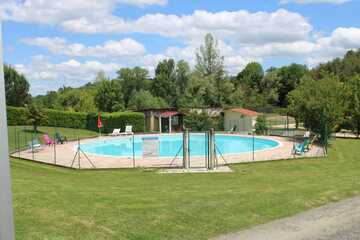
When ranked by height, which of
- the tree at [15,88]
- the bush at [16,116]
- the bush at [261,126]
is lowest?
the bush at [261,126]

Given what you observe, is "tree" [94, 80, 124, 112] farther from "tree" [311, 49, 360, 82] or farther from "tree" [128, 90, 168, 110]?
"tree" [311, 49, 360, 82]

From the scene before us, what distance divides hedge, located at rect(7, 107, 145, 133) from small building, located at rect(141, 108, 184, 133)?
170 cm

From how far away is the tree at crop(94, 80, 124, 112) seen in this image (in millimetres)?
61938

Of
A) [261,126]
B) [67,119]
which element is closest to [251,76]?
[261,126]

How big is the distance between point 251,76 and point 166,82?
55.6 feet

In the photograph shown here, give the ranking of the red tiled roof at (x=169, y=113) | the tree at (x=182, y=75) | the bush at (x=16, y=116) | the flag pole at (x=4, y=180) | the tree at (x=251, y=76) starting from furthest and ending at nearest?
the tree at (x=251, y=76) → the tree at (x=182, y=75) → the red tiled roof at (x=169, y=113) → the bush at (x=16, y=116) → the flag pole at (x=4, y=180)

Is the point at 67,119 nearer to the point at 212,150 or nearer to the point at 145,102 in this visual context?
the point at 145,102

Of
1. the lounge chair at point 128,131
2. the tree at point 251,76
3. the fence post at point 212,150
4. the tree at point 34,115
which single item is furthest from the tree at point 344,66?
the fence post at point 212,150

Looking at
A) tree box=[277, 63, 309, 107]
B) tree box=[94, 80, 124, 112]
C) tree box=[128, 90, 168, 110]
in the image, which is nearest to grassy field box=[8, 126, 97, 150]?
tree box=[128, 90, 168, 110]

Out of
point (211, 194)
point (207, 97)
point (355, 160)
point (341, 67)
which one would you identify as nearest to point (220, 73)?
point (207, 97)

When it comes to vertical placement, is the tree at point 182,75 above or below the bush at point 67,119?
above

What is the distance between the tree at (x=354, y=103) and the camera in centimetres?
3203

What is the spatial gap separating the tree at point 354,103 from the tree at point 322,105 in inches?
141

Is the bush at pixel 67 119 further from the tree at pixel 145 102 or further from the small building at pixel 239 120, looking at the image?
the small building at pixel 239 120
